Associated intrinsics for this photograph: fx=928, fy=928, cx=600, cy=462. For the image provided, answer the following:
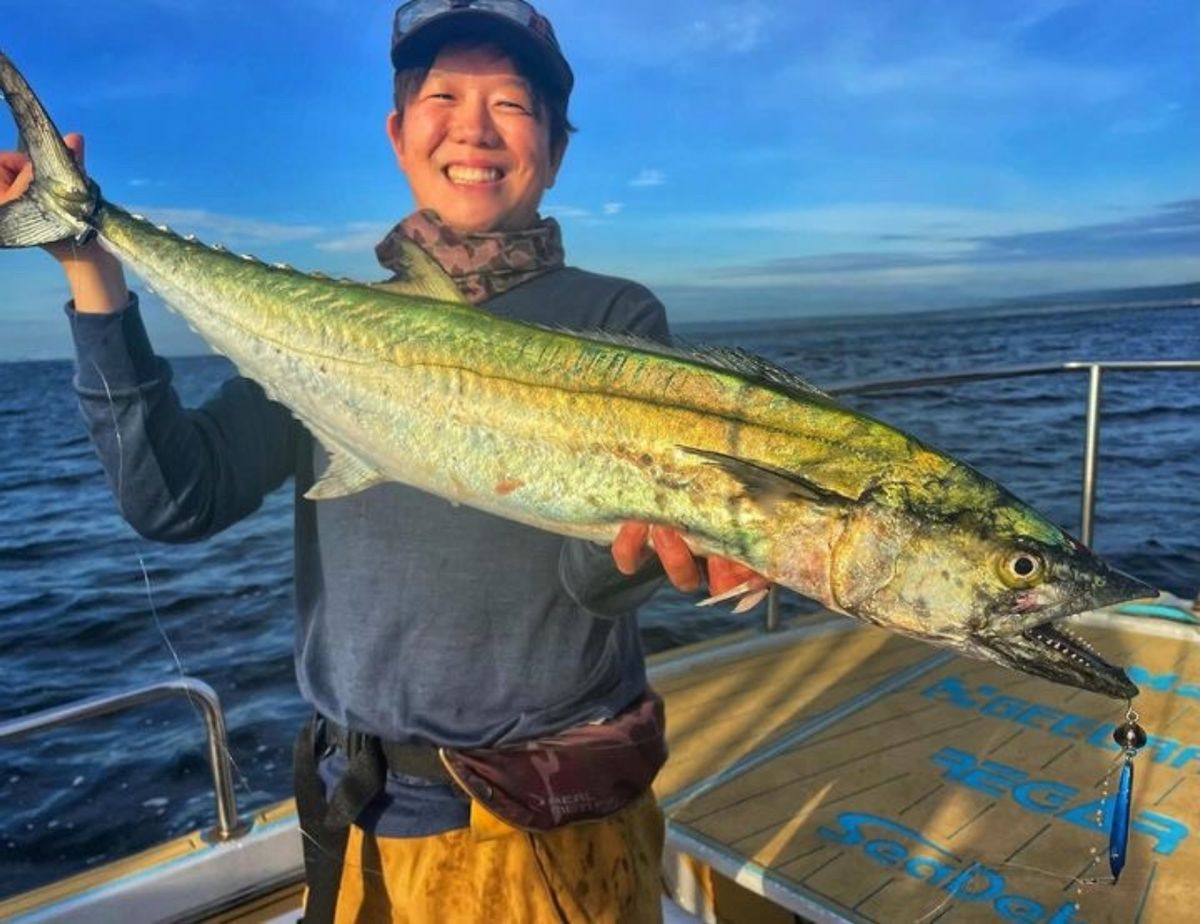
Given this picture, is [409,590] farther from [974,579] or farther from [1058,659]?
[1058,659]

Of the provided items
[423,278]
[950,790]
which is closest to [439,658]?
[423,278]

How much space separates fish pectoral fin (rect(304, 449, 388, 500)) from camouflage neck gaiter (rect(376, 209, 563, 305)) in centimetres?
49

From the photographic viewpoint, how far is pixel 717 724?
4.02m

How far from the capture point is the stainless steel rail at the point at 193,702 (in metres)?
2.47

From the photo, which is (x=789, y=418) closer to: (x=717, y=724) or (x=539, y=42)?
(x=539, y=42)

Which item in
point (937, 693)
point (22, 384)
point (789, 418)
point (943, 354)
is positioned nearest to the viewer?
point (789, 418)

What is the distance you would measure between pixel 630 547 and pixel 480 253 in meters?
0.82

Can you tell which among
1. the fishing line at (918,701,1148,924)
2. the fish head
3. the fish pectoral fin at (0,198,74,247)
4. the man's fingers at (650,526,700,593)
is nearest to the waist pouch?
the man's fingers at (650,526,700,593)

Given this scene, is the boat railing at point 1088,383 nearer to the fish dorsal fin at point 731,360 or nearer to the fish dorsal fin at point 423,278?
the fish dorsal fin at point 731,360

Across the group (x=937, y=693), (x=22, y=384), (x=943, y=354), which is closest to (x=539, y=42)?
(x=937, y=693)

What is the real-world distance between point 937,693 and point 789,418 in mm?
2921

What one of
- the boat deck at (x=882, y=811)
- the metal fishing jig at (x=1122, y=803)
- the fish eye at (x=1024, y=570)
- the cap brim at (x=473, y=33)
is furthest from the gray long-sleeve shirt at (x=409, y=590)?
the boat deck at (x=882, y=811)

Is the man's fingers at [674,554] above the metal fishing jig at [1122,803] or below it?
above

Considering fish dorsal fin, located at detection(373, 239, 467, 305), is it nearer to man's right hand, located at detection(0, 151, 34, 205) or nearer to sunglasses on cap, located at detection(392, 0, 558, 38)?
sunglasses on cap, located at detection(392, 0, 558, 38)
